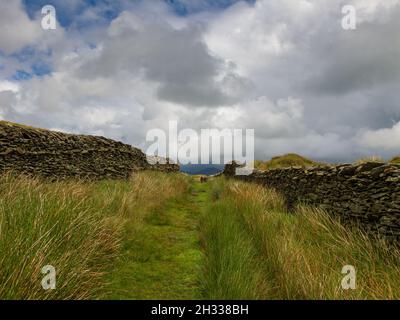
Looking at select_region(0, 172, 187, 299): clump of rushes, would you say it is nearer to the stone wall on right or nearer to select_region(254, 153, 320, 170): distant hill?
the stone wall on right

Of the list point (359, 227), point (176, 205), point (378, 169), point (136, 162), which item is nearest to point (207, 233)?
point (359, 227)

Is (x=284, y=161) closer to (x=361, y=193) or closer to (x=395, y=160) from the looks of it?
(x=395, y=160)

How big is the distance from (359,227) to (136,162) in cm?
1494

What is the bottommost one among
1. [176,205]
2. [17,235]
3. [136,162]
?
[17,235]

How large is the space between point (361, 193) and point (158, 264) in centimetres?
371

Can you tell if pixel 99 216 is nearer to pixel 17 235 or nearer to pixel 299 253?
pixel 17 235

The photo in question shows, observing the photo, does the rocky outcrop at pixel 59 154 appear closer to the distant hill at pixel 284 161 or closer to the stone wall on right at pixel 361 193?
the stone wall on right at pixel 361 193

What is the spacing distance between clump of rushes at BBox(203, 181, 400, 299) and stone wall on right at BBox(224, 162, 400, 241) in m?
0.30

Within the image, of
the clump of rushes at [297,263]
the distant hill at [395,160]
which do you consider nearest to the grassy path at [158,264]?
the clump of rushes at [297,263]

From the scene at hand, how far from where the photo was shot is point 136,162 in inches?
750

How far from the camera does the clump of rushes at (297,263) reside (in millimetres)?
3477

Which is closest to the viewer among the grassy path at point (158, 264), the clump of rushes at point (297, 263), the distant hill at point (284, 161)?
the clump of rushes at point (297, 263)

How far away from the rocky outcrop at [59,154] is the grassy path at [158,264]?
4585mm
